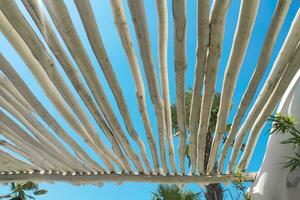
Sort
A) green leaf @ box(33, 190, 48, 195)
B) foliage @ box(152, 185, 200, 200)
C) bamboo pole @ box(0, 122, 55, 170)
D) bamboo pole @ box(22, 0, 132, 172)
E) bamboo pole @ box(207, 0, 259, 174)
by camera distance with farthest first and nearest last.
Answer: green leaf @ box(33, 190, 48, 195), foliage @ box(152, 185, 200, 200), bamboo pole @ box(0, 122, 55, 170), bamboo pole @ box(207, 0, 259, 174), bamboo pole @ box(22, 0, 132, 172)

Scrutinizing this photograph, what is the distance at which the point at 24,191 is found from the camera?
1495cm

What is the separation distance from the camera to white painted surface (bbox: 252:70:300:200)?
4.57 m

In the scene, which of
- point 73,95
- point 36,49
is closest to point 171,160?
point 73,95

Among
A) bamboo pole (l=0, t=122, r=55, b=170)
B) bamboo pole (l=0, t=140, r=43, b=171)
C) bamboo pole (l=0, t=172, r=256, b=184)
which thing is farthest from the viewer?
bamboo pole (l=0, t=172, r=256, b=184)

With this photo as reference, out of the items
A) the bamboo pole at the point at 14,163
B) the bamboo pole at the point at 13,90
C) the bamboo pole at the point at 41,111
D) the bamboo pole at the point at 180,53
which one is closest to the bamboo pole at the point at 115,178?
the bamboo pole at the point at 14,163

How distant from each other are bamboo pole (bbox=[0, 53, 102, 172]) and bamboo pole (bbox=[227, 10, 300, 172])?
218 centimetres

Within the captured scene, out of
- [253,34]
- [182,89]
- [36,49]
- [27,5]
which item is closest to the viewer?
[27,5]

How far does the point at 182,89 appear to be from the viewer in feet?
12.4

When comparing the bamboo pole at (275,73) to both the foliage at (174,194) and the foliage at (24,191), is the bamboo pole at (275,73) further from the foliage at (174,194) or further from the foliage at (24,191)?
the foliage at (24,191)

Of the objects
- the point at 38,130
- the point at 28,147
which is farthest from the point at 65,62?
the point at 28,147

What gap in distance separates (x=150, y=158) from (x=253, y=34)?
9.40 feet

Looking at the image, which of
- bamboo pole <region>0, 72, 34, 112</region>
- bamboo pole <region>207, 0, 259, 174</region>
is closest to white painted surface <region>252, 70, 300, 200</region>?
bamboo pole <region>207, 0, 259, 174</region>

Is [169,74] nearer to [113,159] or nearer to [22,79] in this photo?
[22,79]

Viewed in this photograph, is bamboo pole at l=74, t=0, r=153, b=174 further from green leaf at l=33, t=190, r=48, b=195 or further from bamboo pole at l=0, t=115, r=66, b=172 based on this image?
green leaf at l=33, t=190, r=48, b=195
